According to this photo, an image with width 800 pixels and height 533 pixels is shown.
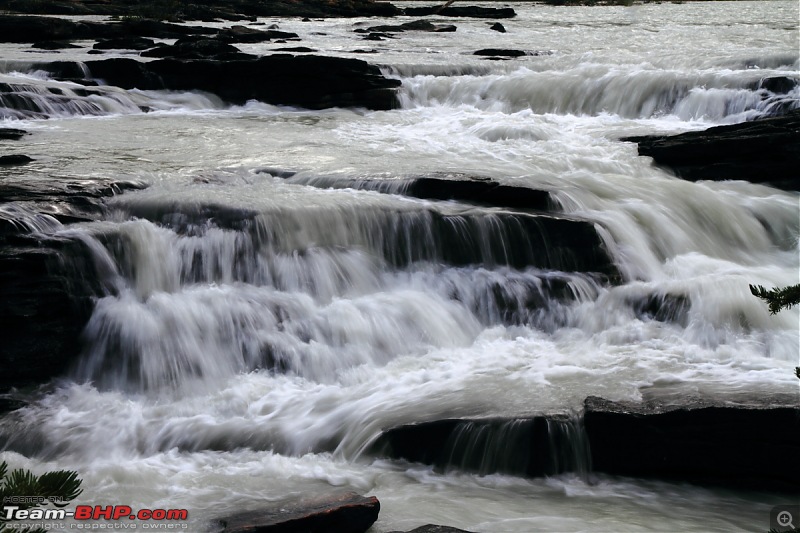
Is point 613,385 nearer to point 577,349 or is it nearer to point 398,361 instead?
point 577,349

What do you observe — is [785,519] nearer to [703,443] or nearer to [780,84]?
[703,443]

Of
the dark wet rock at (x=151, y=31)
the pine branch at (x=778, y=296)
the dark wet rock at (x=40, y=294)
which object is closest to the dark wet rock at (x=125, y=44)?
the dark wet rock at (x=151, y=31)

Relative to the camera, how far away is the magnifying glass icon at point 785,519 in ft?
18.0

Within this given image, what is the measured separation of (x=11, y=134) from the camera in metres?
13.5

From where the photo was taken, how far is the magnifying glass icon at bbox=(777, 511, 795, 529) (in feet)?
18.0

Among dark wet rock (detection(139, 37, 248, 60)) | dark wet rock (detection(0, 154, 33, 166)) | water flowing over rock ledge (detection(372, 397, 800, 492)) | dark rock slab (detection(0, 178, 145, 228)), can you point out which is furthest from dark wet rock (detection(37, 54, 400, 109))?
water flowing over rock ledge (detection(372, 397, 800, 492))

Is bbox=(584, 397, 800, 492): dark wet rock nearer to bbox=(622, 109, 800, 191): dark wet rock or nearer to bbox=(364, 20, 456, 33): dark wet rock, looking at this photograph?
bbox=(622, 109, 800, 191): dark wet rock

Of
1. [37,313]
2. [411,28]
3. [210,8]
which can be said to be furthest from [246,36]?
[37,313]

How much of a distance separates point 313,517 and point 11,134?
10489mm

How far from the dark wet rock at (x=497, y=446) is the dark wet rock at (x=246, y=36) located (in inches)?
868

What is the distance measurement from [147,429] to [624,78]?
1455 centimetres

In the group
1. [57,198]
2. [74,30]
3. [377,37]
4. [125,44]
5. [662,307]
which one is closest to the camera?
[662,307]

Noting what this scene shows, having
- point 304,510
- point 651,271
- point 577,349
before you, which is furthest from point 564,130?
point 304,510

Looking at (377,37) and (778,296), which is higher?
(377,37)
